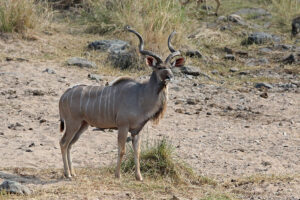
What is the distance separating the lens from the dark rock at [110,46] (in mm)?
10938

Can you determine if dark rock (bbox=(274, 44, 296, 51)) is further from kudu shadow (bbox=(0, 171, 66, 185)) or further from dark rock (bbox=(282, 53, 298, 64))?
kudu shadow (bbox=(0, 171, 66, 185))

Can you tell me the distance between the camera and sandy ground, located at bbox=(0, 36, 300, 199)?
6.57 meters

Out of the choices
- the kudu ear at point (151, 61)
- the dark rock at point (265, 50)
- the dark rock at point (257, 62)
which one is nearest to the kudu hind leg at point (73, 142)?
the kudu ear at point (151, 61)

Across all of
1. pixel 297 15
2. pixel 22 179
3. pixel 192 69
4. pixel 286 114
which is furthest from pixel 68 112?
pixel 297 15

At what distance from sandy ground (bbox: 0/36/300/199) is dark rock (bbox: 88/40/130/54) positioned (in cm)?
115

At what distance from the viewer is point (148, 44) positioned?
35.8 feet

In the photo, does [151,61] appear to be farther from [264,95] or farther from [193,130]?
[264,95]

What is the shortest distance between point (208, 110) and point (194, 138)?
4.17ft

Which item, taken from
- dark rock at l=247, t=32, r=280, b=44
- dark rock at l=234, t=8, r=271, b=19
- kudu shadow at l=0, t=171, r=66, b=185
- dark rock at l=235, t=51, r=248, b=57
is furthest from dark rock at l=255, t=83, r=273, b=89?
dark rock at l=234, t=8, r=271, b=19

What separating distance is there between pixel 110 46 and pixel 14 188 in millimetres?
6166

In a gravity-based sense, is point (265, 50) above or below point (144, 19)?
below

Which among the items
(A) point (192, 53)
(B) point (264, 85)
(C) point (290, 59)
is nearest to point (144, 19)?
(A) point (192, 53)

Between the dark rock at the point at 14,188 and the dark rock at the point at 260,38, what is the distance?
8585 millimetres

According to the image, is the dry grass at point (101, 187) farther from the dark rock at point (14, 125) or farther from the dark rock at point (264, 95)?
the dark rock at point (264, 95)
